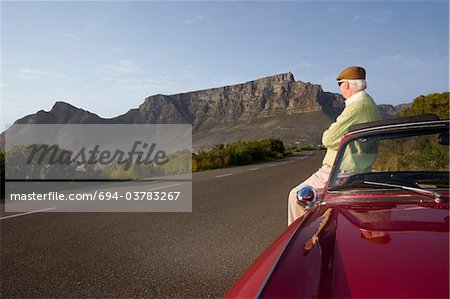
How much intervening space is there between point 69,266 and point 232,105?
504ft

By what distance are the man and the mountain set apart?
98833 millimetres

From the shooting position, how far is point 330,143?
11.9ft

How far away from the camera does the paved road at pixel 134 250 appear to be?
387 cm

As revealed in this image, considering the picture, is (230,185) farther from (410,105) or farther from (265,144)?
(265,144)

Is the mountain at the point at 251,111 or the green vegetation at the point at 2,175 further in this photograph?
the mountain at the point at 251,111

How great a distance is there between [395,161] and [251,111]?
14643 centimetres

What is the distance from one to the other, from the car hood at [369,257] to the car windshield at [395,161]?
46 cm

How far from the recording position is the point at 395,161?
3.58 meters

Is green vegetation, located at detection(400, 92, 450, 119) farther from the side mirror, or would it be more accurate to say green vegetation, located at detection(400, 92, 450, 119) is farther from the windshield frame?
the side mirror

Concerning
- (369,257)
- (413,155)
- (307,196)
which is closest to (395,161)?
(413,155)

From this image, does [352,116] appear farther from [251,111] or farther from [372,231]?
[251,111]

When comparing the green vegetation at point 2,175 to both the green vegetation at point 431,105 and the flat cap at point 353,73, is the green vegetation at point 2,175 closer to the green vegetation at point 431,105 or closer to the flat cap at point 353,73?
the flat cap at point 353,73

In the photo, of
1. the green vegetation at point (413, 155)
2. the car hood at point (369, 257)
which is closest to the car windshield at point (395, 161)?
the green vegetation at point (413, 155)

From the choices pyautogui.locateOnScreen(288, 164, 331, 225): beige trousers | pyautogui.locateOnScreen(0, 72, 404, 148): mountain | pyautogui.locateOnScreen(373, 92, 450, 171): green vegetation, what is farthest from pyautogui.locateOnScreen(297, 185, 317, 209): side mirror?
pyautogui.locateOnScreen(0, 72, 404, 148): mountain
